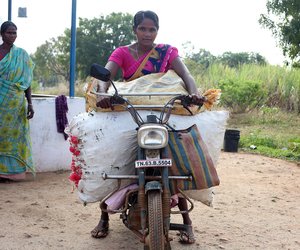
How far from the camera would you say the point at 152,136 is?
3.08 m

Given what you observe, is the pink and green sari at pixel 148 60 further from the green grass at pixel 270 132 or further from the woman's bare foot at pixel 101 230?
the green grass at pixel 270 132

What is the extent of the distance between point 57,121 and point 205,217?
2.93 metres

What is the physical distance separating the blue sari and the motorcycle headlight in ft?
11.2

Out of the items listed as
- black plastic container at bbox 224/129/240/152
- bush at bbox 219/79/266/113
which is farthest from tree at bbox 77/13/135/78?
black plastic container at bbox 224/129/240/152

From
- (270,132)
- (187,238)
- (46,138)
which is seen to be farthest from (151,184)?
(270,132)

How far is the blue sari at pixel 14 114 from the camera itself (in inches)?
236

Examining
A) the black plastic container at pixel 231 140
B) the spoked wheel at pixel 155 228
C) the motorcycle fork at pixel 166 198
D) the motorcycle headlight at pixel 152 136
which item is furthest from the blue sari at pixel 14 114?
the black plastic container at pixel 231 140

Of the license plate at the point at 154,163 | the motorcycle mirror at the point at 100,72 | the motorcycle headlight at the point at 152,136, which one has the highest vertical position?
the motorcycle mirror at the point at 100,72

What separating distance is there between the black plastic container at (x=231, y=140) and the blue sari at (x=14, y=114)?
437 centimetres

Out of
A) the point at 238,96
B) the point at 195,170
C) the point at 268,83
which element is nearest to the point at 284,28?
the point at 238,96

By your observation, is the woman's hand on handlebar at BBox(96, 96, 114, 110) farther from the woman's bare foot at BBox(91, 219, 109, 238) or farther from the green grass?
the green grass

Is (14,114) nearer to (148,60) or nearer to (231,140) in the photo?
(148,60)

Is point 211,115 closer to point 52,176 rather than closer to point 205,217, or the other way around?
point 205,217

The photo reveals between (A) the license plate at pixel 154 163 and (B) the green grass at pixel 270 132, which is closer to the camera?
(A) the license plate at pixel 154 163
